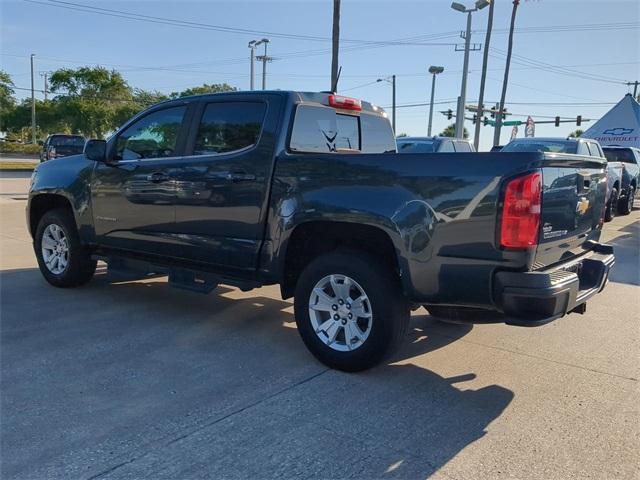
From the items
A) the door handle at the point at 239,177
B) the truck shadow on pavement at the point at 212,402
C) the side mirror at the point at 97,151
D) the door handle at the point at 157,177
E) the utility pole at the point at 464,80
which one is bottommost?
the truck shadow on pavement at the point at 212,402

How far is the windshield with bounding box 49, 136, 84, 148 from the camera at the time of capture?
22.6m

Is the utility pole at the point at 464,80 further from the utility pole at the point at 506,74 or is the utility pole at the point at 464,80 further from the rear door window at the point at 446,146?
the rear door window at the point at 446,146

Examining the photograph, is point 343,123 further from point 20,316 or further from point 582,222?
point 20,316

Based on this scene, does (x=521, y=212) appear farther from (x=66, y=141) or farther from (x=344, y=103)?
(x=66, y=141)

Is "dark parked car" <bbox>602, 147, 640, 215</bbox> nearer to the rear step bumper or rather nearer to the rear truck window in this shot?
the rear truck window

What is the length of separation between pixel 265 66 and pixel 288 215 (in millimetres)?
42693

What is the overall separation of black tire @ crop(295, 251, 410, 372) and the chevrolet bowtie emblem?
1.37 meters

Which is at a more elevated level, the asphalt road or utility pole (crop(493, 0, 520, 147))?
utility pole (crop(493, 0, 520, 147))

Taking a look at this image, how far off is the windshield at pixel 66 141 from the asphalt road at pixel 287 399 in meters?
18.7

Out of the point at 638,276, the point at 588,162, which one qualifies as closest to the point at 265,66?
the point at 638,276

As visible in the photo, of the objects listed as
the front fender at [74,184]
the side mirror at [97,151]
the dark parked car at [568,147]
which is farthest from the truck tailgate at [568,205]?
the dark parked car at [568,147]

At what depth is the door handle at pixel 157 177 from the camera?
16.6ft

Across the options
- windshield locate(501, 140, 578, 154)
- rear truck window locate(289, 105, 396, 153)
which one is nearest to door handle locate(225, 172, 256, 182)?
rear truck window locate(289, 105, 396, 153)

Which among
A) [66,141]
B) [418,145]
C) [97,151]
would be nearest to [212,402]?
[97,151]
